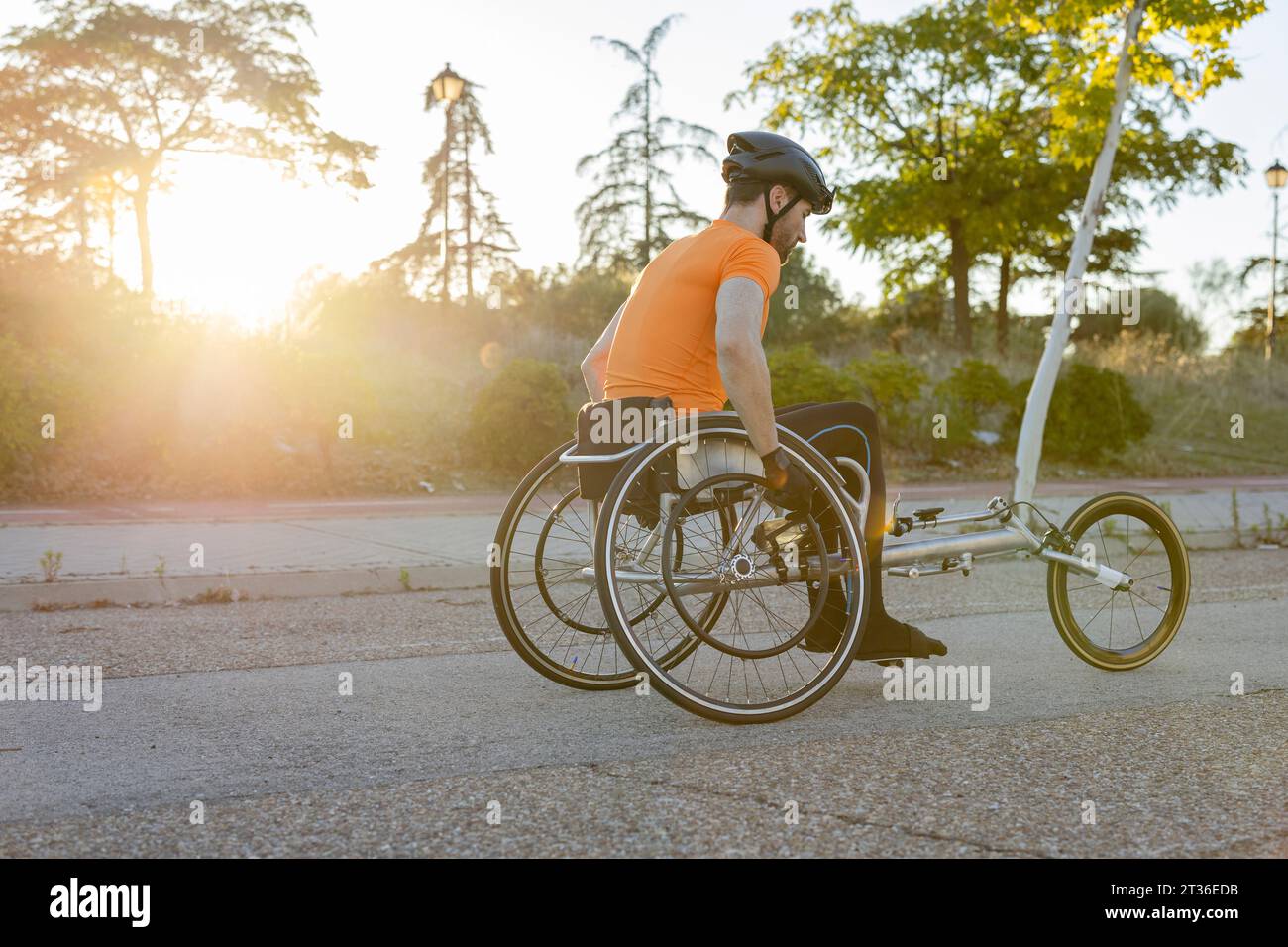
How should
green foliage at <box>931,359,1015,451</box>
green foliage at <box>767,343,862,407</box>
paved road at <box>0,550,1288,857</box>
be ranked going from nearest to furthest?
1. paved road at <box>0,550,1288,857</box>
2. green foliage at <box>767,343,862,407</box>
3. green foliage at <box>931,359,1015,451</box>

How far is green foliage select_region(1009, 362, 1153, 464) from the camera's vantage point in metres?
18.5

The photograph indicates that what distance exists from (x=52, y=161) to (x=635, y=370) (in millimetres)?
24657

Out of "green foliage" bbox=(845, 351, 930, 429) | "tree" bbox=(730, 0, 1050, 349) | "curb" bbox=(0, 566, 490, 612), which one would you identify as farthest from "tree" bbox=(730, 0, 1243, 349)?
"curb" bbox=(0, 566, 490, 612)

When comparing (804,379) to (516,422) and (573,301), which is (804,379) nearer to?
(516,422)

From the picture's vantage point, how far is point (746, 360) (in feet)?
12.2

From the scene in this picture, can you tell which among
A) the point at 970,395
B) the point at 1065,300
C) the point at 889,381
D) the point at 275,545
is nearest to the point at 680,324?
the point at 275,545

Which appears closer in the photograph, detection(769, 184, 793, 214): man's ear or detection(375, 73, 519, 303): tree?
detection(769, 184, 793, 214): man's ear

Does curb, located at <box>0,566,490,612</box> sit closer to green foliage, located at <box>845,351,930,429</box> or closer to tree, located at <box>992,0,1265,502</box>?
tree, located at <box>992,0,1265,502</box>

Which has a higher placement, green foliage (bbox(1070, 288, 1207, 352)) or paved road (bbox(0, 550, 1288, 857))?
green foliage (bbox(1070, 288, 1207, 352))

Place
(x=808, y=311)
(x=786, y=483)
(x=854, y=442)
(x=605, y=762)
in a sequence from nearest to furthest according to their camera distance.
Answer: (x=605, y=762)
(x=786, y=483)
(x=854, y=442)
(x=808, y=311)

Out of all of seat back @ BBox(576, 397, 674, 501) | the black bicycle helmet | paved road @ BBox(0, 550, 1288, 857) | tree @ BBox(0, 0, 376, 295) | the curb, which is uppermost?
tree @ BBox(0, 0, 376, 295)

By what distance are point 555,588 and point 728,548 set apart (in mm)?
814

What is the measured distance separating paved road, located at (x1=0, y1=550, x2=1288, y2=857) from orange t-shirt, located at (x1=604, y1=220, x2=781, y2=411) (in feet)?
3.45

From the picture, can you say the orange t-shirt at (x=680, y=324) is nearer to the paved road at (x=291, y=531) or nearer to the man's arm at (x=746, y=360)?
the man's arm at (x=746, y=360)
